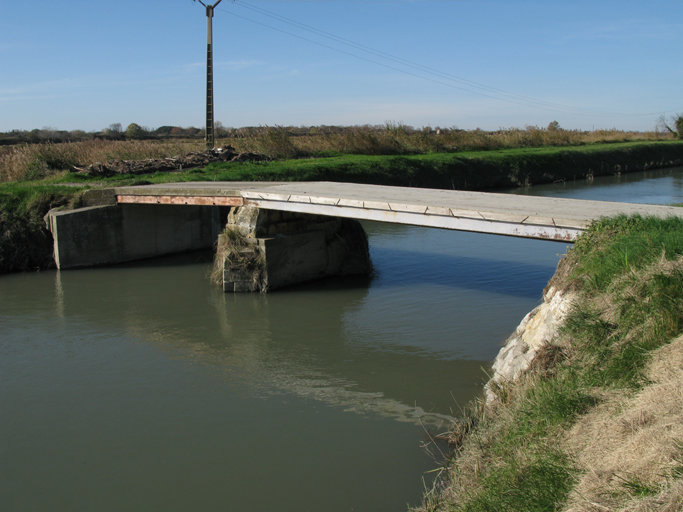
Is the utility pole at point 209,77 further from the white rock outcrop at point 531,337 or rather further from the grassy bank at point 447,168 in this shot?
the white rock outcrop at point 531,337

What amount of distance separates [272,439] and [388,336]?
123 inches

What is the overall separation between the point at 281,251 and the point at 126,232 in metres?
4.28

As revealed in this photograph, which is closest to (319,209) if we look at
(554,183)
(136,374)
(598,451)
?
(136,374)

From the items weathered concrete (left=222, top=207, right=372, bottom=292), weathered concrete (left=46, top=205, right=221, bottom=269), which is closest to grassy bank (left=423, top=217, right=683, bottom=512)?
weathered concrete (left=222, top=207, right=372, bottom=292)

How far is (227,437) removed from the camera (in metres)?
5.29

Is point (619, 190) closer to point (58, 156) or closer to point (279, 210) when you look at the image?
point (279, 210)

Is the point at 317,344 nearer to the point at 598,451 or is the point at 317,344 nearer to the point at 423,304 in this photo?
the point at 423,304

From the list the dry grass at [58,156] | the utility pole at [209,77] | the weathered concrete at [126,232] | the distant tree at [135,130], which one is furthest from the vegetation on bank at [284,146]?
the distant tree at [135,130]

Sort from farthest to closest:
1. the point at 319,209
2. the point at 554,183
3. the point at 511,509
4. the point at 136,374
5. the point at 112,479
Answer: the point at 554,183 < the point at 319,209 < the point at 136,374 < the point at 112,479 < the point at 511,509

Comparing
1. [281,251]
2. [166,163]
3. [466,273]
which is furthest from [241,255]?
[166,163]

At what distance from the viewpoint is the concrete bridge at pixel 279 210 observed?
7.36m

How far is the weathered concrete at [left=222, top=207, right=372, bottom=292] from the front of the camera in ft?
33.6

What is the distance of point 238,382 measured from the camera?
6582mm

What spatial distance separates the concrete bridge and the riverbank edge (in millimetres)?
738
